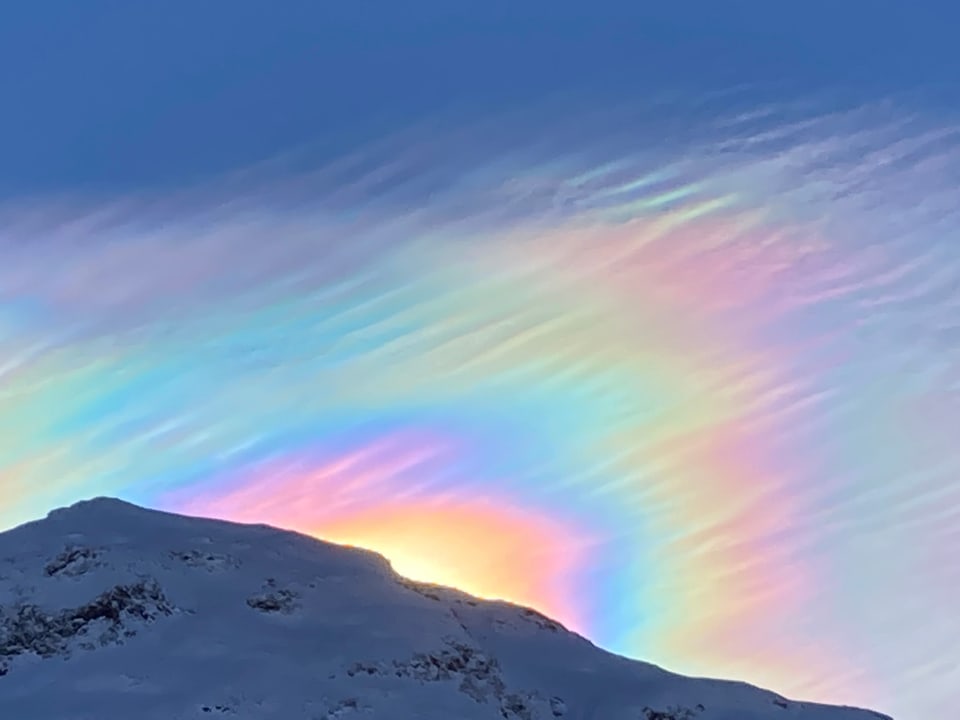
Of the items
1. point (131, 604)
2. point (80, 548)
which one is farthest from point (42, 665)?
point (80, 548)

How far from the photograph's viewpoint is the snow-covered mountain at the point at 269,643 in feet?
74.1

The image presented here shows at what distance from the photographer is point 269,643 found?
24781mm

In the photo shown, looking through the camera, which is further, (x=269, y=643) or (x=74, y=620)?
(x=269, y=643)

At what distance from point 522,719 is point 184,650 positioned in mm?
6548

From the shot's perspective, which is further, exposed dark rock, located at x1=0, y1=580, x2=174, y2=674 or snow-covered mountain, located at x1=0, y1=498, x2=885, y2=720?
exposed dark rock, located at x1=0, y1=580, x2=174, y2=674

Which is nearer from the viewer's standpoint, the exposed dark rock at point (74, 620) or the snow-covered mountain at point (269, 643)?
the snow-covered mountain at point (269, 643)

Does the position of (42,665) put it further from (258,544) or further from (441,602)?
(441,602)

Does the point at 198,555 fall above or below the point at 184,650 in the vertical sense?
above

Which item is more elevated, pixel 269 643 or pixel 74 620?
pixel 269 643

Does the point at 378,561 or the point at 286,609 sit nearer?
the point at 286,609

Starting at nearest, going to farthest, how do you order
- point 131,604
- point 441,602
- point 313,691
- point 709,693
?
point 313,691 < point 131,604 < point 709,693 < point 441,602

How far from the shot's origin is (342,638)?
2538cm

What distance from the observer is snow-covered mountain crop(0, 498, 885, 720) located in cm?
2259

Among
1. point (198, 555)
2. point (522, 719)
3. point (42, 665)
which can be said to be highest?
point (198, 555)
